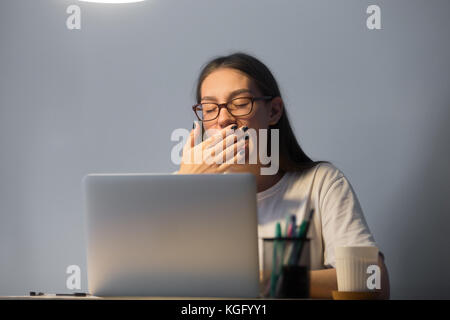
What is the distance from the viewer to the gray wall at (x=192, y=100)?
2.26m

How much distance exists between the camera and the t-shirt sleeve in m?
1.56

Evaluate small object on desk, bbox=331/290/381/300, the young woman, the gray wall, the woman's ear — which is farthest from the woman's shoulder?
small object on desk, bbox=331/290/381/300

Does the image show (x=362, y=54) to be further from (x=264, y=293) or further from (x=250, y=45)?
(x=264, y=293)

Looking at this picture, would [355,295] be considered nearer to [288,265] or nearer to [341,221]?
[288,265]

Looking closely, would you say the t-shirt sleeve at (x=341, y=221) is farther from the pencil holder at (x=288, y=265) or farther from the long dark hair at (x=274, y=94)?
the pencil holder at (x=288, y=265)

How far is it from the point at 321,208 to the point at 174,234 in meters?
0.91

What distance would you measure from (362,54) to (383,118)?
281 mm

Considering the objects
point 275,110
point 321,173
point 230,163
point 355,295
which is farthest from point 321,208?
Result: point 355,295

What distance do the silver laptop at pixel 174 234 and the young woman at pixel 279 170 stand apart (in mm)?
543

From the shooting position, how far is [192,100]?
2.48 meters

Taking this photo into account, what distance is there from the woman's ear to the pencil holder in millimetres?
1072

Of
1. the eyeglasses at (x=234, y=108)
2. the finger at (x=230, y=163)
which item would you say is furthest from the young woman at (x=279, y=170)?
the finger at (x=230, y=163)

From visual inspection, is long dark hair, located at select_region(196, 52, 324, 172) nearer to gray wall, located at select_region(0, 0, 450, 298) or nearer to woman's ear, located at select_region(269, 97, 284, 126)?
woman's ear, located at select_region(269, 97, 284, 126)
